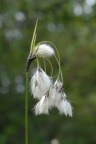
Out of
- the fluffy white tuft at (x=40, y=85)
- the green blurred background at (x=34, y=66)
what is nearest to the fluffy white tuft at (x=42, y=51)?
the fluffy white tuft at (x=40, y=85)

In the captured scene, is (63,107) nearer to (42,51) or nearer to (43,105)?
(43,105)

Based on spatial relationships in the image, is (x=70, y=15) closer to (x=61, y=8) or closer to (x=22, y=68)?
(x=61, y=8)

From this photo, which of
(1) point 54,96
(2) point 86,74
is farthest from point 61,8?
(1) point 54,96

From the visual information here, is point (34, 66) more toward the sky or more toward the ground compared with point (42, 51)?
more toward the sky

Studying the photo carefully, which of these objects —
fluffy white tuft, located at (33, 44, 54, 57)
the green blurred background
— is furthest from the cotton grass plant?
the green blurred background

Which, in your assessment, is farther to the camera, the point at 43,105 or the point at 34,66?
the point at 34,66

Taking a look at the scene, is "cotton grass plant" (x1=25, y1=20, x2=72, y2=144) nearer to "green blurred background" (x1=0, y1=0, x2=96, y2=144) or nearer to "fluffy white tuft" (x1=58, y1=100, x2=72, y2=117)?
"fluffy white tuft" (x1=58, y1=100, x2=72, y2=117)

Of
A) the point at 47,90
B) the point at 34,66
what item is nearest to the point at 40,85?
the point at 47,90
